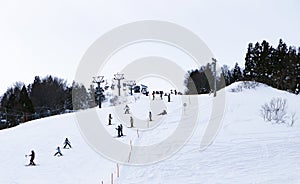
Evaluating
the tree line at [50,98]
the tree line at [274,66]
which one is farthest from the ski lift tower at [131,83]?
the tree line at [274,66]

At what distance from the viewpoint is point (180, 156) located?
23.6 meters

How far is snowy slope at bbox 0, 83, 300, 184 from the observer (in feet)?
63.4

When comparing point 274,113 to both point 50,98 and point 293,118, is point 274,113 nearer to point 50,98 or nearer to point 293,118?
point 293,118

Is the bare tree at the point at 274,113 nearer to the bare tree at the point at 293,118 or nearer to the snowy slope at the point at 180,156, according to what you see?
the bare tree at the point at 293,118

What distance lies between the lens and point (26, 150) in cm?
2956

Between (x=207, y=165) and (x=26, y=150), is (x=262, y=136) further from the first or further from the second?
(x=26, y=150)

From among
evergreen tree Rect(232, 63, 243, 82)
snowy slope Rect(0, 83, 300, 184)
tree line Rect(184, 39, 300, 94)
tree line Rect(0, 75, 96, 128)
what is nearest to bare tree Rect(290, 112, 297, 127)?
snowy slope Rect(0, 83, 300, 184)

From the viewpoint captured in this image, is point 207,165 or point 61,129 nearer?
point 207,165

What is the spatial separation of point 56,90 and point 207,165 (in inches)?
2818

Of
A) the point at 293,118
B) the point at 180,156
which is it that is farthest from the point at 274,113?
the point at 180,156

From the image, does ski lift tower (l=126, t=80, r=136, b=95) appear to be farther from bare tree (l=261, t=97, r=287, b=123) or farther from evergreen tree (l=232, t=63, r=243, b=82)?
bare tree (l=261, t=97, r=287, b=123)

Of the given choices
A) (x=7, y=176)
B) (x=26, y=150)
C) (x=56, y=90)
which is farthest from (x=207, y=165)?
(x=56, y=90)

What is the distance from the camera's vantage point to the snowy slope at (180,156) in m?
19.3

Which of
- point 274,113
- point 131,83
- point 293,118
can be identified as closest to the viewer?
point 293,118
